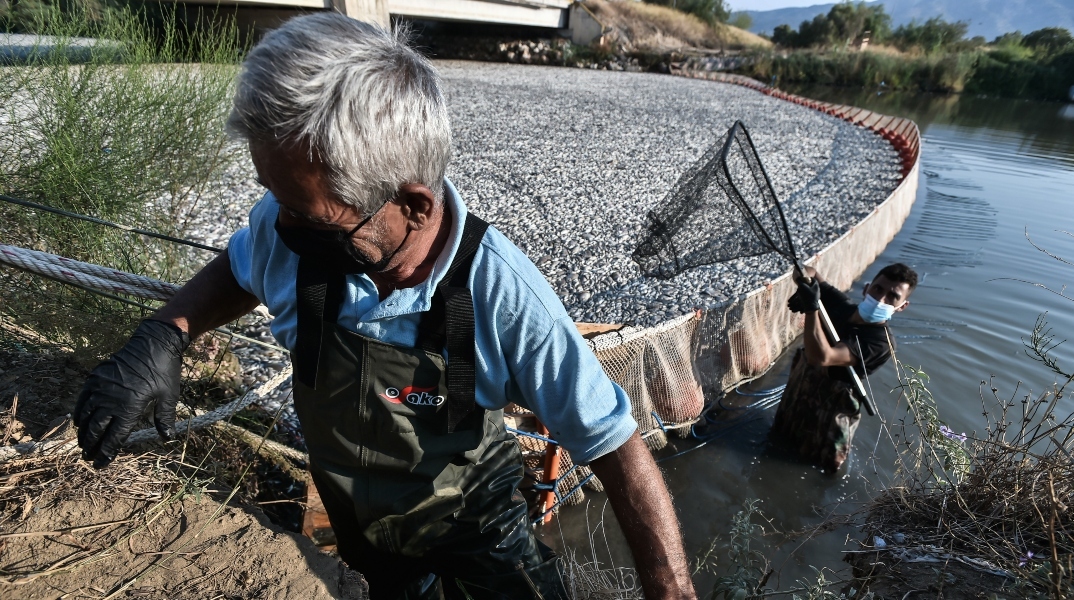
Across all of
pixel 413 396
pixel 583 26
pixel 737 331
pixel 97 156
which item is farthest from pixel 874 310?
pixel 583 26

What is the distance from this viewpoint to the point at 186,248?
4.11 metres

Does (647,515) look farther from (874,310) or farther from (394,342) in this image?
(874,310)

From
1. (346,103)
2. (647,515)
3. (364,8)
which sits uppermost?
(364,8)

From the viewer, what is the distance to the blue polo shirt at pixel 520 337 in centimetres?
143

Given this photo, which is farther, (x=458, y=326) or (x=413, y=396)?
(x=413, y=396)

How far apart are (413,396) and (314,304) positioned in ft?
1.14

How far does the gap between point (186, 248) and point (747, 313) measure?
438 cm

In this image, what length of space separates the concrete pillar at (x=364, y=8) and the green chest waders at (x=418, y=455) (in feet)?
54.1

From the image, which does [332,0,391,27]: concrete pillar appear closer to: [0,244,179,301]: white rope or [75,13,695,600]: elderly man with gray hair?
[0,244,179,301]: white rope

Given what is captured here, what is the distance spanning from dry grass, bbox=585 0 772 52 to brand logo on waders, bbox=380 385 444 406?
99.7 feet

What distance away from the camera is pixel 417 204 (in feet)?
4.61

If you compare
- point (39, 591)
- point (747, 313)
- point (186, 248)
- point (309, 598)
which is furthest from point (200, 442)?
point (747, 313)

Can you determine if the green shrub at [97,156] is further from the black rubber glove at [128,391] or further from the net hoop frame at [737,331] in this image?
the net hoop frame at [737,331]

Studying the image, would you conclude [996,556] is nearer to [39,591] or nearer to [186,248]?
[39,591]
